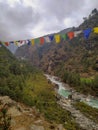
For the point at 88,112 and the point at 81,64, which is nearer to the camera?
the point at 88,112

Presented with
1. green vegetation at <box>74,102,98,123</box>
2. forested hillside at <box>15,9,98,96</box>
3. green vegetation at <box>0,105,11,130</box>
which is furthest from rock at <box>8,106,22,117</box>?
forested hillside at <box>15,9,98,96</box>

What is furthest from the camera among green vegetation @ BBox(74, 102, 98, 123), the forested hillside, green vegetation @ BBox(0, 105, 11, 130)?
the forested hillside

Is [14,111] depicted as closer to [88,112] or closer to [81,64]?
[88,112]

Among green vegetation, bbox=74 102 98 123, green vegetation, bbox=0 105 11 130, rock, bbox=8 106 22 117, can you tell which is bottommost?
green vegetation, bbox=74 102 98 123

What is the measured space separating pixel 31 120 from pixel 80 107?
15.5 meters

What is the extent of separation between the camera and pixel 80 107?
98.4 ft

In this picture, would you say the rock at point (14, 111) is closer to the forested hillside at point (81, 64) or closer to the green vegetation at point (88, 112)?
the green vegetation at point (88, 112)

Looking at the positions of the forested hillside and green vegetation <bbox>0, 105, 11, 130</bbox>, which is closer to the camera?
green vegetation <bbox>0, 105, 11, 130</bbox>

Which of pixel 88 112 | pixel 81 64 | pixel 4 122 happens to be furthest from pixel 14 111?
pixel 81 64

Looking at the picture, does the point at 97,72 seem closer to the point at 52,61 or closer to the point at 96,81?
the point at 96,81

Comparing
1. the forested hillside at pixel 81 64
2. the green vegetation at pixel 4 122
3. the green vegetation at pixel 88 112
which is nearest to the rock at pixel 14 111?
the green vegetation at pixel 4 122

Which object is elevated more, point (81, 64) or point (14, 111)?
point (81, 64)

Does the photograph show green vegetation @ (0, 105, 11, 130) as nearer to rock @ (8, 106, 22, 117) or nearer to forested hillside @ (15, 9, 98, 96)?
rock @ (8, 106, 22, 117)

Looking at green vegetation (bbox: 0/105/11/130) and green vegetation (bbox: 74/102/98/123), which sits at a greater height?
green vegetation (bbox: 0/105/11/130)
